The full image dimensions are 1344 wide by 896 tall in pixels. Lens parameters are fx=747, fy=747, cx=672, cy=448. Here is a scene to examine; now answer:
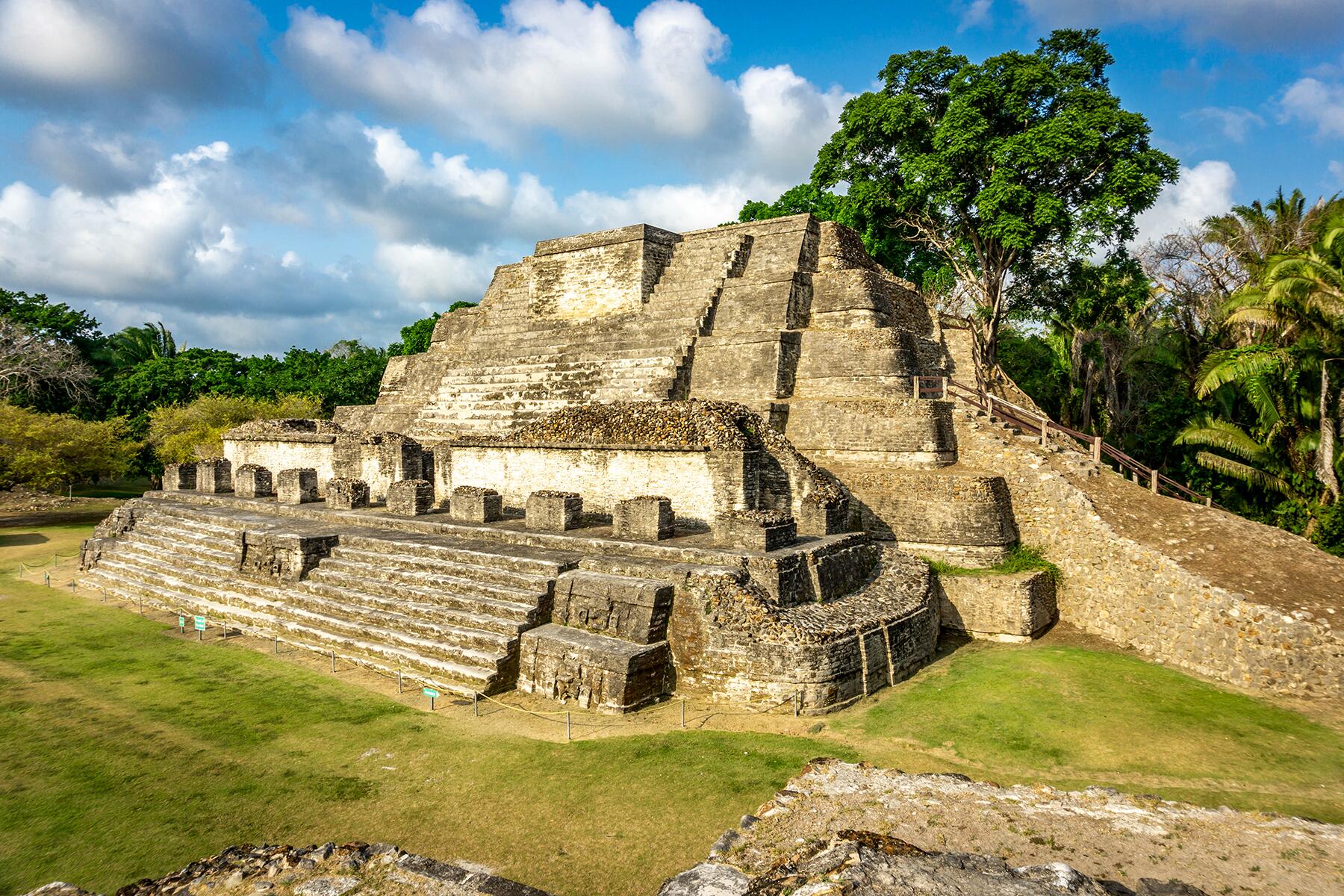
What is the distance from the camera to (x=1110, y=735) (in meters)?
8.02

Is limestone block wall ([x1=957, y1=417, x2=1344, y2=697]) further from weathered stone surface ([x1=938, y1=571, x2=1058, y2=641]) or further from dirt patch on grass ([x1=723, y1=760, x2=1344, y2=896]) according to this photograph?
dirt patch on grass ([x1=723, y1=760, x2=1344, y2=896])

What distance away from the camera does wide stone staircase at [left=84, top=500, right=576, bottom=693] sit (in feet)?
31.3

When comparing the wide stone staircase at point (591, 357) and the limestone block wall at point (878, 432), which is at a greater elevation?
the wide stone staircase at point (591, 357)

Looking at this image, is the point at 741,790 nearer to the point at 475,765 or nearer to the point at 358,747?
the point at 475,765

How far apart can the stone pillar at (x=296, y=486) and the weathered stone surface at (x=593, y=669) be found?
9.97 m

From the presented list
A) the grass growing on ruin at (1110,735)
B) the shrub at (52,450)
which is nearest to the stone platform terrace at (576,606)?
the grass growing on ruin at (1110,735)

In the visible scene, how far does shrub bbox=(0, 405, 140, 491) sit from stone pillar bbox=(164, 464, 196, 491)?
544 centimetres

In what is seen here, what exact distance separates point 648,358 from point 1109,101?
12102 millimetres

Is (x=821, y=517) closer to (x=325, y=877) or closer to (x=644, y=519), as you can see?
(x=644, y=519)

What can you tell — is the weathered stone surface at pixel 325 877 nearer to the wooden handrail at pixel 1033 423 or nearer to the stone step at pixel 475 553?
the stone step at pixel 475 553

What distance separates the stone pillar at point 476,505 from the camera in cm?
1328

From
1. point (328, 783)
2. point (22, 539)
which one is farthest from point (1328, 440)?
point (22, 539)

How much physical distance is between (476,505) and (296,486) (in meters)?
5.95

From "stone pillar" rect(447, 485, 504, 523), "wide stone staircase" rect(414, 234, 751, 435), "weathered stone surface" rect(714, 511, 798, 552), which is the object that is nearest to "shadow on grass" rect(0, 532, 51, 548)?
"wide stone staircase" rect(414, 234, 751, 435)
